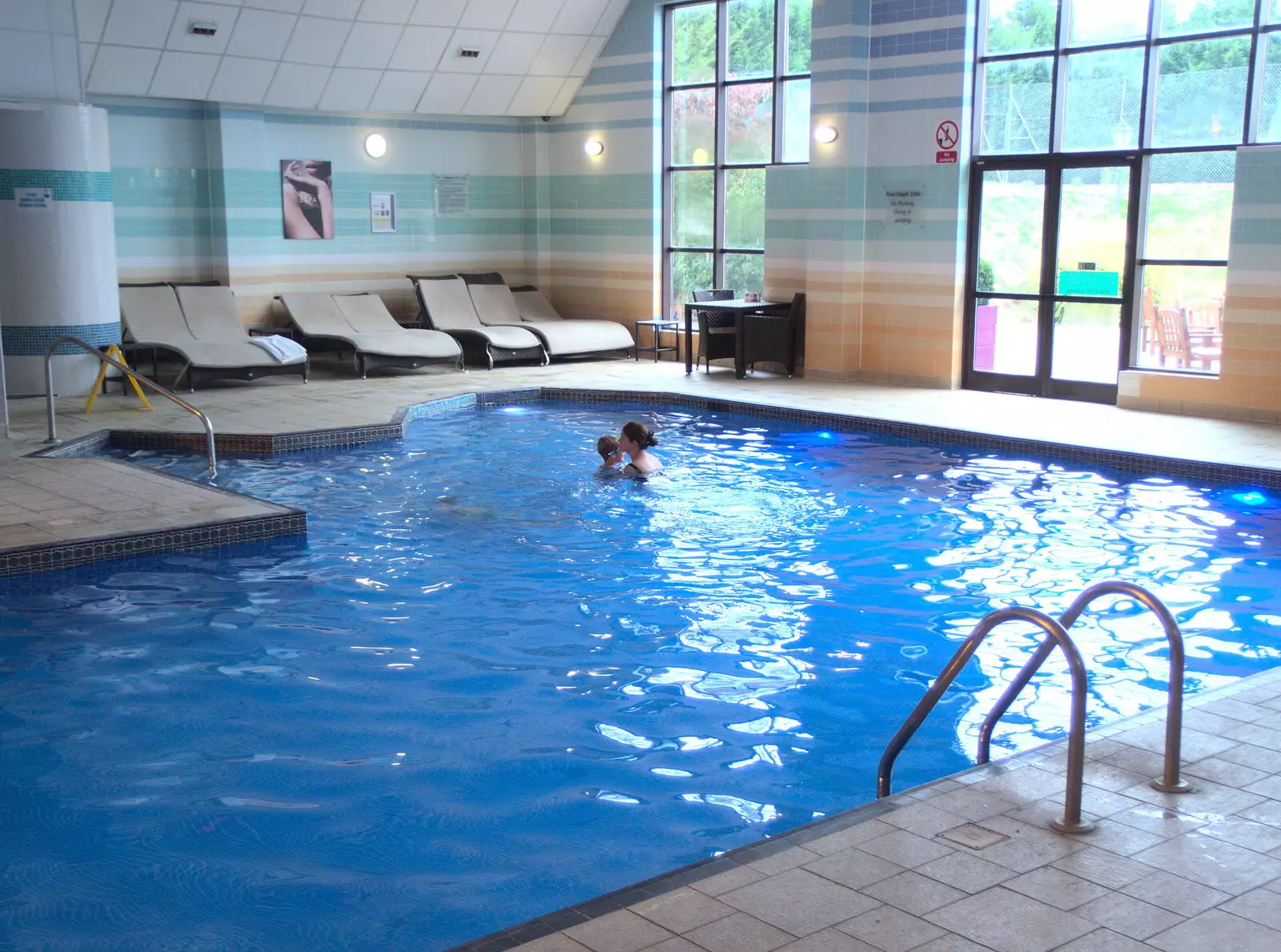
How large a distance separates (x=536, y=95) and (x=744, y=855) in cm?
1369

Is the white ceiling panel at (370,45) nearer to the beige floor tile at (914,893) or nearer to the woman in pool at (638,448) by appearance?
the woman in pool at (638,448)

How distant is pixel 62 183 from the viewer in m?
11.1

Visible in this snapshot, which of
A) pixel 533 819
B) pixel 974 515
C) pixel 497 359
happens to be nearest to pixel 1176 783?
pixel 533 819

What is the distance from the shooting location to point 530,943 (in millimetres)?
2688

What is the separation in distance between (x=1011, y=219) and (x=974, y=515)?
16.7 feet

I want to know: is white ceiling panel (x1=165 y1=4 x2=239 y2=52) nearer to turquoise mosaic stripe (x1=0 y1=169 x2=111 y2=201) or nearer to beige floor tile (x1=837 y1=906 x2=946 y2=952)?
turquoise mosaic stripe (x1=0 y1=169 x2=111 y2=201)

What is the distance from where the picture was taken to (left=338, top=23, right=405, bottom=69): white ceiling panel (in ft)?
44.1

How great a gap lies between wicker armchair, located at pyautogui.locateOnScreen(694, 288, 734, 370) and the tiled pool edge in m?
9.56

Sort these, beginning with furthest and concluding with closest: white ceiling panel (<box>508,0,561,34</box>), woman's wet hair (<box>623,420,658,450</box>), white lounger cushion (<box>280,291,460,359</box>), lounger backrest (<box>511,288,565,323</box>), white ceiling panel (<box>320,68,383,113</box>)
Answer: lounger backrest (<box>511,288,565,323</box>) → white ceiling panel (<box>508,0,561,34</box>) → white ceiling panel (<box>320,68,383,113</box>) → white lounger cushion (<box>280,291,460,359</box>) → woman's wet hair (<box>623,420,658,450</box>)

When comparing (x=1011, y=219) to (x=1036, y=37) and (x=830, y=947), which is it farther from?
(x=830, y=947)

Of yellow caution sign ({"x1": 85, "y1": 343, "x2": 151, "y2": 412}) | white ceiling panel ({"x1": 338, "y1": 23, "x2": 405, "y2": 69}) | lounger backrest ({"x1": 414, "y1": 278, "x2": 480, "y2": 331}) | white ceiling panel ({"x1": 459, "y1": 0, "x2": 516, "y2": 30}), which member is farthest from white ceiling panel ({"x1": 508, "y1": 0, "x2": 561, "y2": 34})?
yellow caution sign ({"x1": 85, "y1": 343, "x2": 151, "y2": 412})

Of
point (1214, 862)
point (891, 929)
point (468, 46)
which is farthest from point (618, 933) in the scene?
point (468, 46)

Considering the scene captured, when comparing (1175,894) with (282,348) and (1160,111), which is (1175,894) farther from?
(282,348)

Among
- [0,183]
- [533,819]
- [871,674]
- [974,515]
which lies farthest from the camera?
[0,183]
